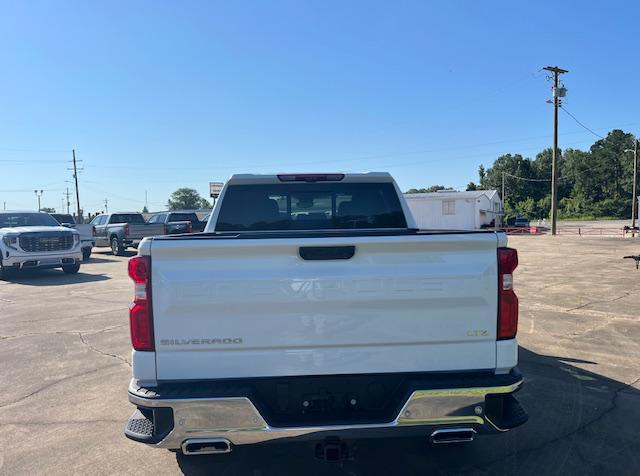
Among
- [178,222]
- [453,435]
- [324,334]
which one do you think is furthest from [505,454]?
[178,222]

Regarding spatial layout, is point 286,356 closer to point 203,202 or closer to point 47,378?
point 47,378

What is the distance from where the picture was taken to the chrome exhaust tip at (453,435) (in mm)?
2680

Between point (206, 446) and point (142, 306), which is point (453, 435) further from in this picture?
point (142, 306)

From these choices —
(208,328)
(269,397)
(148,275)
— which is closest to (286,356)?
(269,397)

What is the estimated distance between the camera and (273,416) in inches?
106

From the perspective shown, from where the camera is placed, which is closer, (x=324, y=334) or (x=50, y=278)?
(x=324, y=334)

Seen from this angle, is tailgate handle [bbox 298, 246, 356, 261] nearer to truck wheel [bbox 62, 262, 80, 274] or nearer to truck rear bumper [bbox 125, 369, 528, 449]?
truck rear bumper [bbox 125, 369, 528, 449]

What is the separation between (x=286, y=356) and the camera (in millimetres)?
2693

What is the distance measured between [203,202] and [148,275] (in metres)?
176

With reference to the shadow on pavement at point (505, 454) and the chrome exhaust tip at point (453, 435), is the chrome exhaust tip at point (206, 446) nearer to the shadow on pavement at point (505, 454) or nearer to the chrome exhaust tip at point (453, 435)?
the shadow on pavement at point (505, 454)

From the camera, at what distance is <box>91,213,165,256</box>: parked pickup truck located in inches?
828

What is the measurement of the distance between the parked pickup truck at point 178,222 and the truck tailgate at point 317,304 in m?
18.4

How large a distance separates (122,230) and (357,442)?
2019 centimetres

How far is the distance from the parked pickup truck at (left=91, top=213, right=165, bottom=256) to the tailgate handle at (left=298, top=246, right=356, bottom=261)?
62.5 feet
